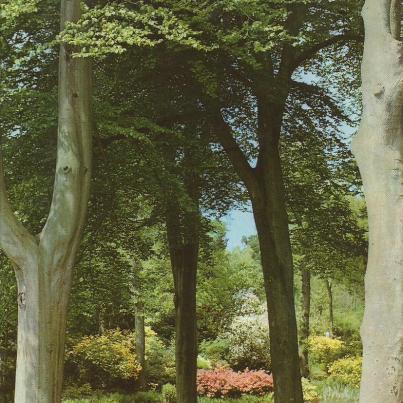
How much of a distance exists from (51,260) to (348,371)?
1513cm

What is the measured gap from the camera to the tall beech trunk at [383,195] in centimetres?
420

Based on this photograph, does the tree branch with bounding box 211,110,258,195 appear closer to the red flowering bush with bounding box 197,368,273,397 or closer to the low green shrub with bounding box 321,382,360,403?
the low green shrub with bounding box 321,382,360,403

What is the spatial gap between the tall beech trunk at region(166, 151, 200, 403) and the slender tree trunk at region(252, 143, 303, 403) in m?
2.20

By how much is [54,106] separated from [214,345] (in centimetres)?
1543

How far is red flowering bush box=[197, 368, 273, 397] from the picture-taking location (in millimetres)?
17011

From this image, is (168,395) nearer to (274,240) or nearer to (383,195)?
(274,240)

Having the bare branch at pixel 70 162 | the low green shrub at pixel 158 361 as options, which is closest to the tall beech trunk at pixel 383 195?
the bare branch at pixel 70 162

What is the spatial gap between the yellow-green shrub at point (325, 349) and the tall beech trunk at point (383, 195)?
659 inches

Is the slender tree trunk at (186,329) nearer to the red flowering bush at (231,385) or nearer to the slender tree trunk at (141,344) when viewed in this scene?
the red flowering bush at (231,385)

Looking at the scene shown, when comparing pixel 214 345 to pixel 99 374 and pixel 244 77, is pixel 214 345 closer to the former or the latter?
pixel 99 374

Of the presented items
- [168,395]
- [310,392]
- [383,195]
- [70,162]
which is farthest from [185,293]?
[383,195]

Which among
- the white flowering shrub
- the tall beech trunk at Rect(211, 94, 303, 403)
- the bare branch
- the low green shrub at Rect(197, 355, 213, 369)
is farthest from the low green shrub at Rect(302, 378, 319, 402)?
the bare branch

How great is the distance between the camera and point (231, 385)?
1716 cm

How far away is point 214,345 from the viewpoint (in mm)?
21203
